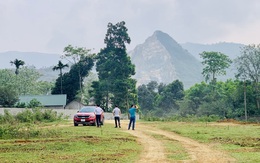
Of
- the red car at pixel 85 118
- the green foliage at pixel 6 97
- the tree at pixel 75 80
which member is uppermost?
the tree at pixel 75 80

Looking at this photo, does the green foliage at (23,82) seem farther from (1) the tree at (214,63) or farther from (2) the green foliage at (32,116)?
(1) the tree at (214,63)

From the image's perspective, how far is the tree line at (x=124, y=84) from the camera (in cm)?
5940

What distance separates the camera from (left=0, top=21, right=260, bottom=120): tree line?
5940 centimetres

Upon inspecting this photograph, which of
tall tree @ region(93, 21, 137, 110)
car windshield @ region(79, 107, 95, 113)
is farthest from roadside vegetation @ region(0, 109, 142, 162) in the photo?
tall tree @ region(93, 21, 137, 110)

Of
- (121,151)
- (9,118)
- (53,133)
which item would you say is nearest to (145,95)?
(9,118)

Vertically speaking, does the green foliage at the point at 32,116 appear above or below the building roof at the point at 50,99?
below

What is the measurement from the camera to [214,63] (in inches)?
3194

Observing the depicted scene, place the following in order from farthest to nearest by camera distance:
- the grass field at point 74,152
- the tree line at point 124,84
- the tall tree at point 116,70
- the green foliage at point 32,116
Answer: the tall tree at point 116,70 → the tree line at point 124,84 → the green foliage at point 32,116 → the grass field at point 74,152

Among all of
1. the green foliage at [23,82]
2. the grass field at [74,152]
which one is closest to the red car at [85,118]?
the grass field at [74,152]

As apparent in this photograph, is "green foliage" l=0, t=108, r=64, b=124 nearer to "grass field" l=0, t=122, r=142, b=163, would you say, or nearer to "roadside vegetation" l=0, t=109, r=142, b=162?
"roadside vegetation" l=0, t=109, r=142, b=162

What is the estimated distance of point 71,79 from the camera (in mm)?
76375

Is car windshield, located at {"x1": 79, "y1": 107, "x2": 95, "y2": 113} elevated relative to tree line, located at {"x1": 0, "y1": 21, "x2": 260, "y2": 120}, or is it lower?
lower

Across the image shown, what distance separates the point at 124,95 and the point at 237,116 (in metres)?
19.4

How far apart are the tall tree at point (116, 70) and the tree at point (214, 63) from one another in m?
21.1
